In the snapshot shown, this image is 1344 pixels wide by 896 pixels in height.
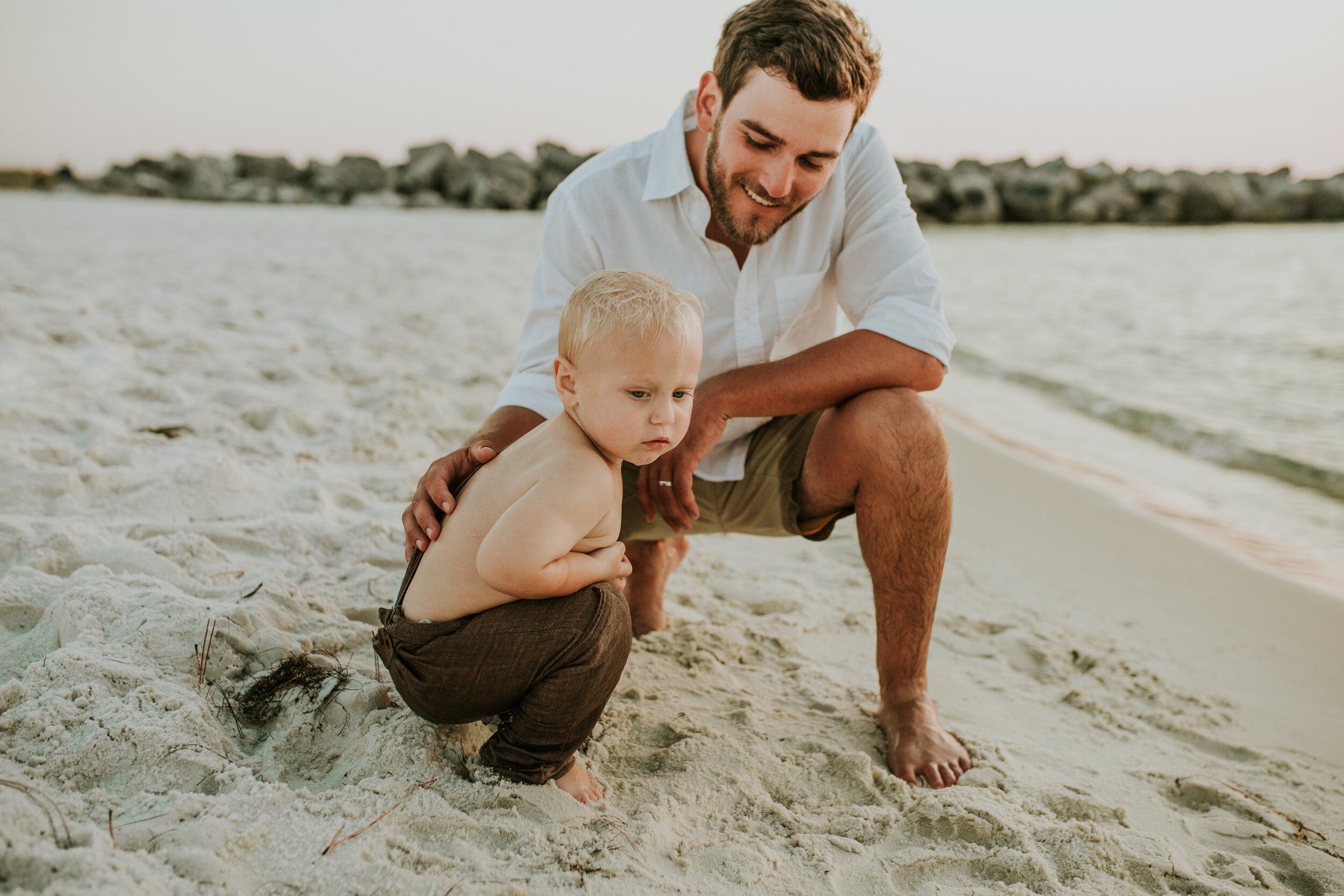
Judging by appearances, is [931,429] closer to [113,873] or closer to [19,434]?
[113,873]

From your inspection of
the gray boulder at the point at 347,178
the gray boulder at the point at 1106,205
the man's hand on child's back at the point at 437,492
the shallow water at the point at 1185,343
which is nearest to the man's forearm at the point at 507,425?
the man's hand on child's back at the point at 437,492

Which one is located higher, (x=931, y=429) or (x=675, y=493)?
(x=931, y=429)

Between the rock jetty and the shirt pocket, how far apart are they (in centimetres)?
2247

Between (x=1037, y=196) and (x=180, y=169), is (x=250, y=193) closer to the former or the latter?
(x=180, y=169)

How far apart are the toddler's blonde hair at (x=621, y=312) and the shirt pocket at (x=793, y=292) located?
0.67 metres

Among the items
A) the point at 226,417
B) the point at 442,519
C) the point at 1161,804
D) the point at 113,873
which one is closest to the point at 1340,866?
the point at 1161,804

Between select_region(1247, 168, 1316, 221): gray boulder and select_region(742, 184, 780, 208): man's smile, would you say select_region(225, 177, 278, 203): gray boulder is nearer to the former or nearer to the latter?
select_region(742, 184, 780, 208): man's smile

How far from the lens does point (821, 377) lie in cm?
202

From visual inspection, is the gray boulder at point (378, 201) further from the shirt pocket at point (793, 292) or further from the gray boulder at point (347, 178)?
the shirt pocket at point (793, 292)

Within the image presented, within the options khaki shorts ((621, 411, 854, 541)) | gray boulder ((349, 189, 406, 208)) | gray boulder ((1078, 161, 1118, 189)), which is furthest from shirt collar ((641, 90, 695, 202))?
gray boulder ((1078, 161, 1118, 189))

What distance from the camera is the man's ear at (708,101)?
7.02 feet

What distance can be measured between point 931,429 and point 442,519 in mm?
1031

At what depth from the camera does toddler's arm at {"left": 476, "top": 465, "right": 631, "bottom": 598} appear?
141 centimetres

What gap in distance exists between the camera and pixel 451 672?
4.92ft
